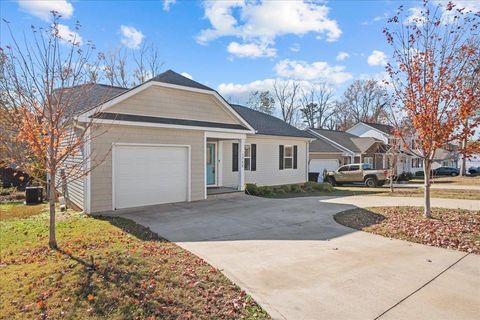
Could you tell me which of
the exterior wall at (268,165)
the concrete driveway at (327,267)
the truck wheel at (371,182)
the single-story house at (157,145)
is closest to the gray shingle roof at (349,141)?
the truck wheel at (371,182)

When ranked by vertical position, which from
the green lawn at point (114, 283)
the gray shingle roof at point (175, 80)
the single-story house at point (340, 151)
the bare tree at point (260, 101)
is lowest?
the green lawn at point (114, 283)

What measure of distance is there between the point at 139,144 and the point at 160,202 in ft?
7.72

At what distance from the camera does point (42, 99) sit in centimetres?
654

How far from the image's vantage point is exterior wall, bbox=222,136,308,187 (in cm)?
1573

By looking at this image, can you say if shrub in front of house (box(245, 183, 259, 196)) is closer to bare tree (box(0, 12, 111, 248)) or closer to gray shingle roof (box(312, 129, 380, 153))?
bare tree (box(0, 12, 111, 248))

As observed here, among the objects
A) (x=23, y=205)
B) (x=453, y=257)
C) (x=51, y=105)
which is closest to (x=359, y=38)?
(x=453, y=257)

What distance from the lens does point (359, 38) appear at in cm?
1213

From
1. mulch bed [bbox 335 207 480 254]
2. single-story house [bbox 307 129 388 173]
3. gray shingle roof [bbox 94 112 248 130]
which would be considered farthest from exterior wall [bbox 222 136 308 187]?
single-story house [bbox 307 129 388 173]

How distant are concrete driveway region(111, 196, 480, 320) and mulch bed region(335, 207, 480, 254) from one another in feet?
1.69

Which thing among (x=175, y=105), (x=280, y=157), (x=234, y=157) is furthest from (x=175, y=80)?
→ (x=280, y=157)

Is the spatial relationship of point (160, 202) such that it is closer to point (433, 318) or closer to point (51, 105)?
point (51, 105)

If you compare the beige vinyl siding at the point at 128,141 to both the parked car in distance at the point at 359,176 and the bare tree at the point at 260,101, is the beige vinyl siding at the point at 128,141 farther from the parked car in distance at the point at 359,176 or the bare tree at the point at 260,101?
the bare tree at the point at 260,101

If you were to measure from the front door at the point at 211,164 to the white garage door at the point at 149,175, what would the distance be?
8.58 feet

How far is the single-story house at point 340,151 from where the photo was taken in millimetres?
28766
